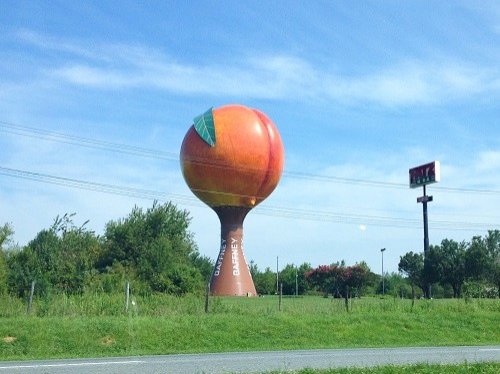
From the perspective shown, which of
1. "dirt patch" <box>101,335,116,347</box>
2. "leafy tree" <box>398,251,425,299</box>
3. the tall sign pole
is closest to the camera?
"dirt patch" <box>101,335,116,347</box>

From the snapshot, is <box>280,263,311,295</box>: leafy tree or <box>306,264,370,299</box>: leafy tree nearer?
<box>306,264,370,299</box>: leafy tree

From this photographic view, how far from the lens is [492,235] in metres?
54.1

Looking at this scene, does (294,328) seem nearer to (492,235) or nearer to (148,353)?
(148,353)

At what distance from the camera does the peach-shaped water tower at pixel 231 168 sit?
44.6 meters

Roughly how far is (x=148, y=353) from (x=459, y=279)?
142ft

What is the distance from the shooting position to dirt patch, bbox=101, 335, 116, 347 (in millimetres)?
19242

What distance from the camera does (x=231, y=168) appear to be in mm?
44406

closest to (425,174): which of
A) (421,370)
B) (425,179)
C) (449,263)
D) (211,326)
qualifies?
(425,179)

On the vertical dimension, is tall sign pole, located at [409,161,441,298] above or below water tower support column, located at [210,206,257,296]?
above

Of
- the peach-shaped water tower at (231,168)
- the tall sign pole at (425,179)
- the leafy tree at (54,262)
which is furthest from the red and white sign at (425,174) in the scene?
the leafy tree at (54,262)

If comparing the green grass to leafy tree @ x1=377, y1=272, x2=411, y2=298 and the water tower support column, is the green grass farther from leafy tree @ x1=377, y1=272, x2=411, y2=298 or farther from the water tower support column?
leafy tree @ x1=377, y1=272, x2=411, y2=298

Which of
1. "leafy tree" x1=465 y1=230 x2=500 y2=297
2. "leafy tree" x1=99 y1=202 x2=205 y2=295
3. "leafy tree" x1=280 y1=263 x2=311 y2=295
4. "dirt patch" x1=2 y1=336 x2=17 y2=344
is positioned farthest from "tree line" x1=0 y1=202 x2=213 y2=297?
"leafy tree" x1=465 y1=230 x2=500 y2=297

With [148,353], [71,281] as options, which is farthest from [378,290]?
[148,353]

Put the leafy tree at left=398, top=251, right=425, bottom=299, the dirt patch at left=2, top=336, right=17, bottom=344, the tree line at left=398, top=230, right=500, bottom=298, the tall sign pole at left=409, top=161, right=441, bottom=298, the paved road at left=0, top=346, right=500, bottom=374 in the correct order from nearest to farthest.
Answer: the paved road at left=0, top=346, right=500, bottom=374 → the dirt patch at left=2, top=336, right=17, bottom=344 → the tree line at left=398, top=230, right=500, bottom=298 → the tall sign pole at left=409, top=161, right=441, bottom=298 → the leafy tree at left=398, top=251, right=425, bottom=299
